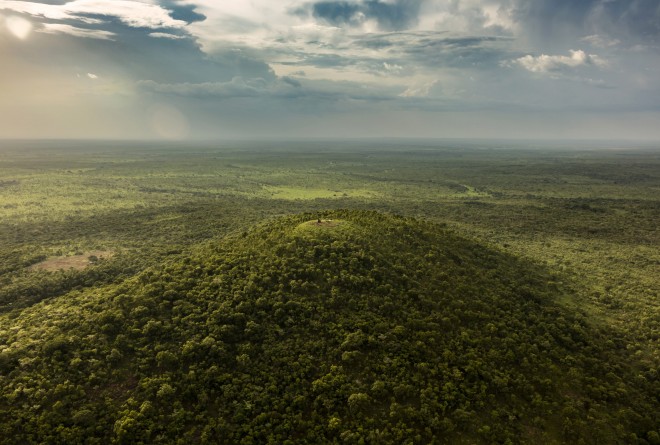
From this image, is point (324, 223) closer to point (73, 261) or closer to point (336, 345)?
point (336, 345)

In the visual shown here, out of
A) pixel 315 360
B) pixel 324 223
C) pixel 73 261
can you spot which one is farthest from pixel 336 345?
pixel 73 261

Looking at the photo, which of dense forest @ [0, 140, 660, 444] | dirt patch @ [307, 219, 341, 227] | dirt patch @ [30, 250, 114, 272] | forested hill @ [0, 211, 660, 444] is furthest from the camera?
dirt patch @ [30, 250, 114, 272]

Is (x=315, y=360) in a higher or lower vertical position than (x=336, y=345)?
lower

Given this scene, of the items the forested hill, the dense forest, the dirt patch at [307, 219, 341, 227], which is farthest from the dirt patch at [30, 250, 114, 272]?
the dirt patch at [307, 219, 341, 227]

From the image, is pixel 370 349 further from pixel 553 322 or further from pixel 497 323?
pixel 553 322

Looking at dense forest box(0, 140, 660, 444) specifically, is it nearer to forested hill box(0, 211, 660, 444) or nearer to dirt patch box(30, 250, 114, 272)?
forested hill box(0, 211, 660, 444)
